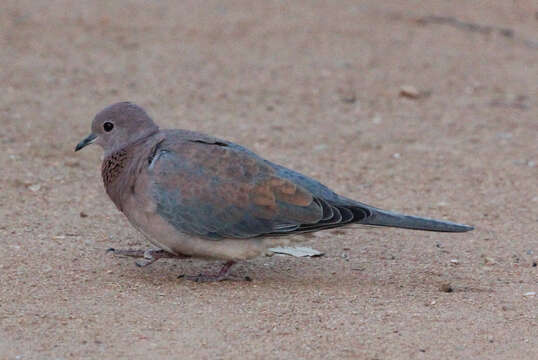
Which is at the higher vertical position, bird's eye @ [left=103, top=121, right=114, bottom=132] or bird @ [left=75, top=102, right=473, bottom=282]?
bird's eye @ [left=103, top=121, right=114, bottom=132]

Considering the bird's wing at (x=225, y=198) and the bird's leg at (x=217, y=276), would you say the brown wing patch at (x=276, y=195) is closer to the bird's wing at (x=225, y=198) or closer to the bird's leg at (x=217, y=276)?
the bird's wing at (x=225, y=198)

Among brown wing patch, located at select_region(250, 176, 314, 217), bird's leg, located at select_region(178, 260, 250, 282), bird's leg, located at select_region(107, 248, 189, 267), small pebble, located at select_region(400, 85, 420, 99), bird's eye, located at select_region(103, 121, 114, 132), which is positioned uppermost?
small pebble, located at select_region(400, 85, 420, 99)

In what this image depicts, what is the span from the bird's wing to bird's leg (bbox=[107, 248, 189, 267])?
31 cm

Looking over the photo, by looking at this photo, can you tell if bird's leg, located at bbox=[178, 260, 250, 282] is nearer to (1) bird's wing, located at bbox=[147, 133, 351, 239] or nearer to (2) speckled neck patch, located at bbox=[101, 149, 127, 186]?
(1) bird's wing, located at bbox=[147, 133, 351, 239]

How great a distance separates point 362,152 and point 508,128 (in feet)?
4.87

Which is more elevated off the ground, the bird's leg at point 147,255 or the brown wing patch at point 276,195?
the brown wing patch at point 276,195

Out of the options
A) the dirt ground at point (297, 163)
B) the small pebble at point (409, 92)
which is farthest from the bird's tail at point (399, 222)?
the small pebble at point (409, 92)

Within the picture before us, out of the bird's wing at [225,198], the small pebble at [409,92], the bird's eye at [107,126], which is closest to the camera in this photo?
the bird's wing at [225,198]

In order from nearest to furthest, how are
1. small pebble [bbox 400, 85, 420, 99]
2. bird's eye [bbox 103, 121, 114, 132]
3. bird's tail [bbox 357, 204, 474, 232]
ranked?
bird's tail [bbox 357, 204, 474, 232], bird's eye [bbox 103, 121, 114, 132], small pebble [bbox 400, 85, 420, 99]

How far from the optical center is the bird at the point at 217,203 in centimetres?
469

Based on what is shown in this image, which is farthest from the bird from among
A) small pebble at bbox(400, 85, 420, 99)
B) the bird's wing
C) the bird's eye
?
small pebble at bbox(400, 85, 420, 99)

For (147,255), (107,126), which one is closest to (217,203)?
(147,255)

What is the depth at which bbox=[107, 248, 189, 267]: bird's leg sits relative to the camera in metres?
4.97

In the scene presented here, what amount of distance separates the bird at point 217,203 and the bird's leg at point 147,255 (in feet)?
0.38
